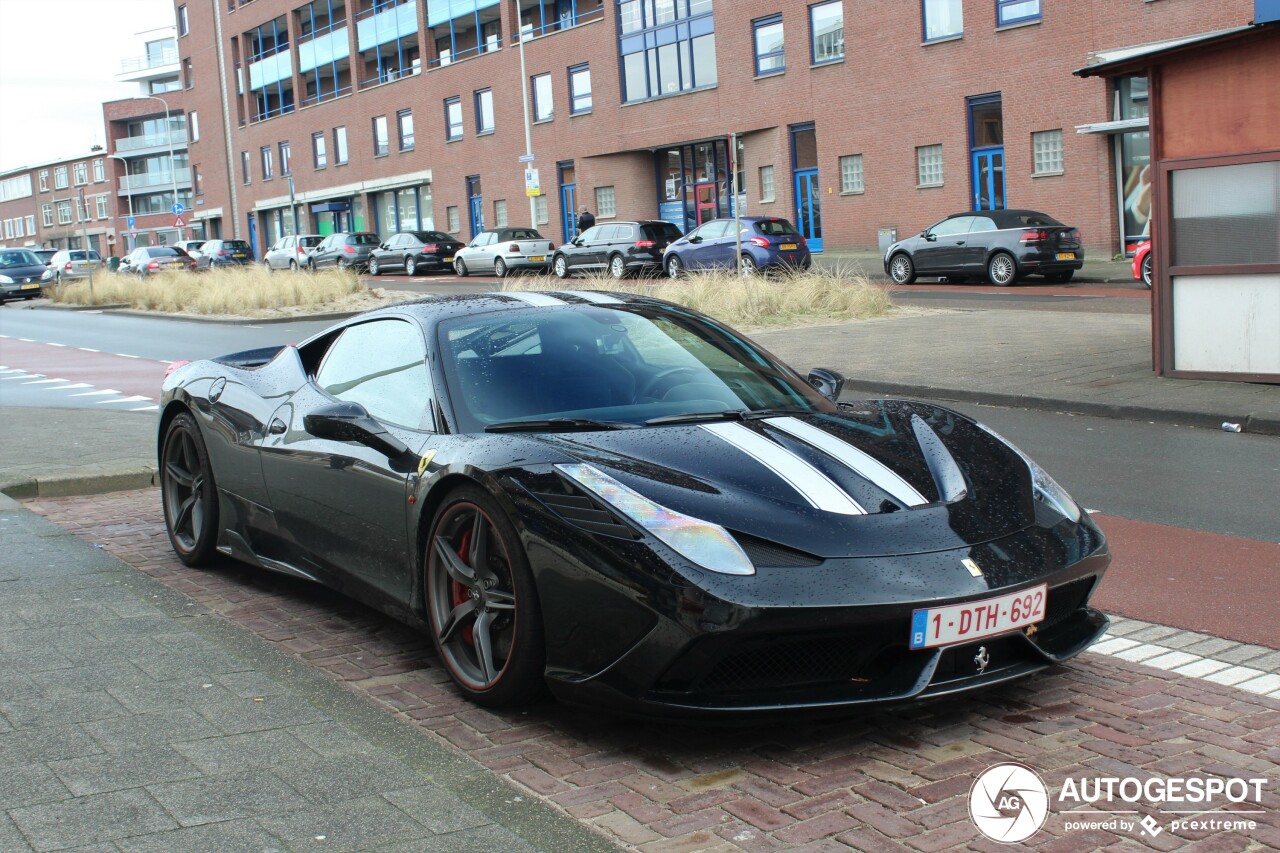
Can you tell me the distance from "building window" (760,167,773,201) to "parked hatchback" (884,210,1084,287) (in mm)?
12829

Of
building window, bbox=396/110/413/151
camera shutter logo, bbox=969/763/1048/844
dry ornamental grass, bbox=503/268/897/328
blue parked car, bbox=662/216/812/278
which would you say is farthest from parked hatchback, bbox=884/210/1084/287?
building window, bbox=396/110/413/151

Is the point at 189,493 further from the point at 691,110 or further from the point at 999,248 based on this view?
the point at 691,110

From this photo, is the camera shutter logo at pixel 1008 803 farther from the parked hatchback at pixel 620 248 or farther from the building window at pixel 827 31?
the building window at pixel 827 31

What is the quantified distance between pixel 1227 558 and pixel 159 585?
4.79 meters

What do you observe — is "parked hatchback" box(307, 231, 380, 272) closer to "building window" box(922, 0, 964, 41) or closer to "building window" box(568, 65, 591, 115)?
"building window" box(568, 65, 591, 115)

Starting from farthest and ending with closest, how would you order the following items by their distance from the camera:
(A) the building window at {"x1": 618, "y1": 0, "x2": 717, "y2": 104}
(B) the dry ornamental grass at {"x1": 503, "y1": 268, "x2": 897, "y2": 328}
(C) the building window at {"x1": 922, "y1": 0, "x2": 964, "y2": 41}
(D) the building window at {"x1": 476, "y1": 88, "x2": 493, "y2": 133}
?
(D) the building window at {"x1": 476, "y1": 88, "x2": 493, "y2": 133}, (A) the building window at {"x1": 618, "y1": 0, "x2": 717, "y2": 104}, (C) the building window at {"x1": 922, "y1": 0, "x2": 964, "y2": 41}, (B) the dry ornamental grass at {"x1": 503, "y1": 268, "x2": 897, "y2": 328}

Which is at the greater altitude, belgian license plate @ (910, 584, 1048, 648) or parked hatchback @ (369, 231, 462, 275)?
parked hatchback @ (369, 231, 462, 275)

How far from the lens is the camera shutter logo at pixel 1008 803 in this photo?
3.30 meters

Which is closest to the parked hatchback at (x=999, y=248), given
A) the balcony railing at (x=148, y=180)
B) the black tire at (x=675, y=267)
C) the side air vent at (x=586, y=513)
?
the black tire at (x=675, y=267)

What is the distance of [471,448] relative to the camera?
4449mm

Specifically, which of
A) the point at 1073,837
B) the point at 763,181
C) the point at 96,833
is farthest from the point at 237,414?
the point at 763,181

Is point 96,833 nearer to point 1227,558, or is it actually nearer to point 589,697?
point 589,697

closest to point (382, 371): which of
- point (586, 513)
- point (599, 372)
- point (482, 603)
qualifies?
point (599, 372)

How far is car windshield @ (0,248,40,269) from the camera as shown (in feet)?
147
